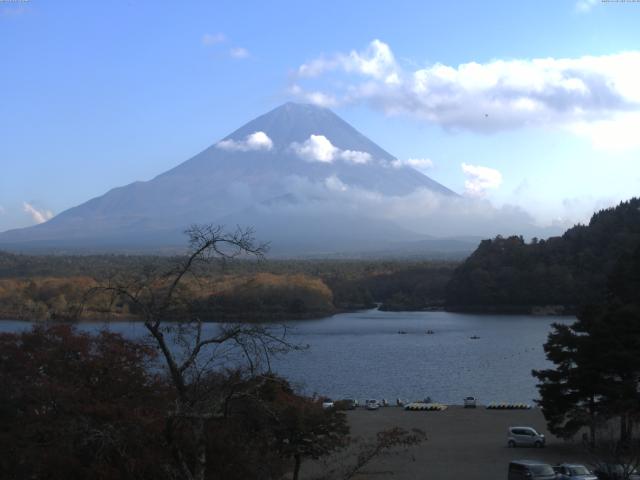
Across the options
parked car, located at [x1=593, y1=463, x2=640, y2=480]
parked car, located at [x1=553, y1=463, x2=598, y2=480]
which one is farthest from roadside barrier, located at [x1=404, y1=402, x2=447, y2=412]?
parked car, located at [x1=593, y1=463, x2=640, y2=480]

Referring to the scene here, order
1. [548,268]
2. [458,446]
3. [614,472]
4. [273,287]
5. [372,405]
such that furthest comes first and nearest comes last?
[548,268]
[273,287]
[372,405]
[458,446]
[614,472]

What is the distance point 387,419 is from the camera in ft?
Result: 48.9

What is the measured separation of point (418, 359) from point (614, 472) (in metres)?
20.7

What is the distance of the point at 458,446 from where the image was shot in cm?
1222

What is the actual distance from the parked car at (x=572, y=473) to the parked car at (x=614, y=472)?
1.24 feet

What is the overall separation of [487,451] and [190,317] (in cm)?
847

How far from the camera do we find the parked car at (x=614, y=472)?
6.72 meters

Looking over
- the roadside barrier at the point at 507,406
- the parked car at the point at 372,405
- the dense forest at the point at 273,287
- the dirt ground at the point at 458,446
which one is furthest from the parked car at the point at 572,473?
the dense forest at the point at 273,287

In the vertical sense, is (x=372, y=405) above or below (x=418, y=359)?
above

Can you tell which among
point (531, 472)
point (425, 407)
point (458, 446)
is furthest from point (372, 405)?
point (531, 472)

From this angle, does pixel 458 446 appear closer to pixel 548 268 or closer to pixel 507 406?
pixel 507 406

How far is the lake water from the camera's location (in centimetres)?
2044

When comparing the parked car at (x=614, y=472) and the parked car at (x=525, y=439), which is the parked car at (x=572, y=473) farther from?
the parked car at (x=525, y=439)

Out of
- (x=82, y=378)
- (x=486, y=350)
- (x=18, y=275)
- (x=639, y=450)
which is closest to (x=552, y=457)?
(x=639, y=450)
